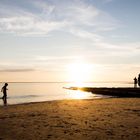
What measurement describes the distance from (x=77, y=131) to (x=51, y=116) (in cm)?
464

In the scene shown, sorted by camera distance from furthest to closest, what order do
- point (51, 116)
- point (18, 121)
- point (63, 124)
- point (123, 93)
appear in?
point (123, 93), point (51, 116), point (18, 121), point (63, 124)

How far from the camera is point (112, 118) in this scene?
642 inches

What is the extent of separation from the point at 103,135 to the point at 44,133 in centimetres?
241

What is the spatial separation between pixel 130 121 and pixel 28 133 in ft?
17.9

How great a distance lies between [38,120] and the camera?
15.9 meters

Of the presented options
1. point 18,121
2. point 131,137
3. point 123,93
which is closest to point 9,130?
point 18,121

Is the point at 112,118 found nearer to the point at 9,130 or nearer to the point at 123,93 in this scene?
the point at 9,130

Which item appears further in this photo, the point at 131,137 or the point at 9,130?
the point at 9,130

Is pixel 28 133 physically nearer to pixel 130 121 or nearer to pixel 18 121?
pixel 18 121

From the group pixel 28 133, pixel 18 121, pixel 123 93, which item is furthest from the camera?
pixel 123 93

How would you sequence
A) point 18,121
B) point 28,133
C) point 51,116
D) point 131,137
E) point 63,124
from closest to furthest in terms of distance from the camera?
point 131,137, point 28,133, point 63,124, point 18,121, point 51,116

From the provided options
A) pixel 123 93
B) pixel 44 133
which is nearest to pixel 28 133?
pixel 44 133

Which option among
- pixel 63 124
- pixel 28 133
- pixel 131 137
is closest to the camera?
pixel 131 137

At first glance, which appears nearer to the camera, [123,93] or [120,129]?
[120,129]
